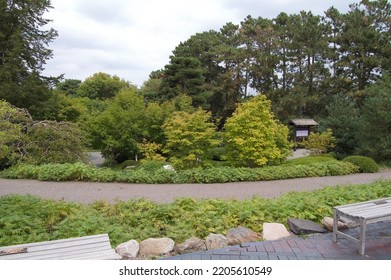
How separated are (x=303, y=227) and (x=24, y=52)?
17.2m

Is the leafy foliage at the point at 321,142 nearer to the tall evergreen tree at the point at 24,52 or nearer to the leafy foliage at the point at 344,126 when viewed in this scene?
the leafy foliage at the point at 344,126

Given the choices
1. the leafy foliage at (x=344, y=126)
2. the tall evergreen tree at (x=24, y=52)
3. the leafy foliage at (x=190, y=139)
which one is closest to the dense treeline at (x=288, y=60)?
the leafy foliage at (x=344, y=126)

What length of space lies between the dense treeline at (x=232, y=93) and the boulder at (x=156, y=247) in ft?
22.5

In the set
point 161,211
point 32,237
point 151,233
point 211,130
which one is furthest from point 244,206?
point 211,130

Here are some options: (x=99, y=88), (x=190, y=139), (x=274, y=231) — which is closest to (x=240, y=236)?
(x=274, y=231)

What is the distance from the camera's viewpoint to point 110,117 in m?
16.3

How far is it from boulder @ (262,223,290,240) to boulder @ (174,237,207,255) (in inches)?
31.8

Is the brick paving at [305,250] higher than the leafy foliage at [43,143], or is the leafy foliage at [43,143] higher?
the leafy foliage at [43,143]

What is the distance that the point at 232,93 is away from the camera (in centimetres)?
2741

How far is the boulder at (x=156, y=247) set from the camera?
11.5ft

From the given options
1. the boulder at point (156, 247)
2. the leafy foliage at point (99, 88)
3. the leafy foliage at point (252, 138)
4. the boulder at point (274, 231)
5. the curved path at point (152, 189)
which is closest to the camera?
the boulder at point (156, 247)

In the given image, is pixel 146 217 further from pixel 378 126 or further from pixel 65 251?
pixel 378 126

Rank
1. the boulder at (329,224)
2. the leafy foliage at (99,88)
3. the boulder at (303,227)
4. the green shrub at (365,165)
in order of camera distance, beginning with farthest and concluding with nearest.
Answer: the leafy foliage at (99,88)
the green shrub at (365,165)
the boulder at (329,224)
the boulder at (303,227)

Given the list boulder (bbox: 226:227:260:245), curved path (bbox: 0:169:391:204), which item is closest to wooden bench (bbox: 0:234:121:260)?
boulder (bbox: 226:227:260:245)
